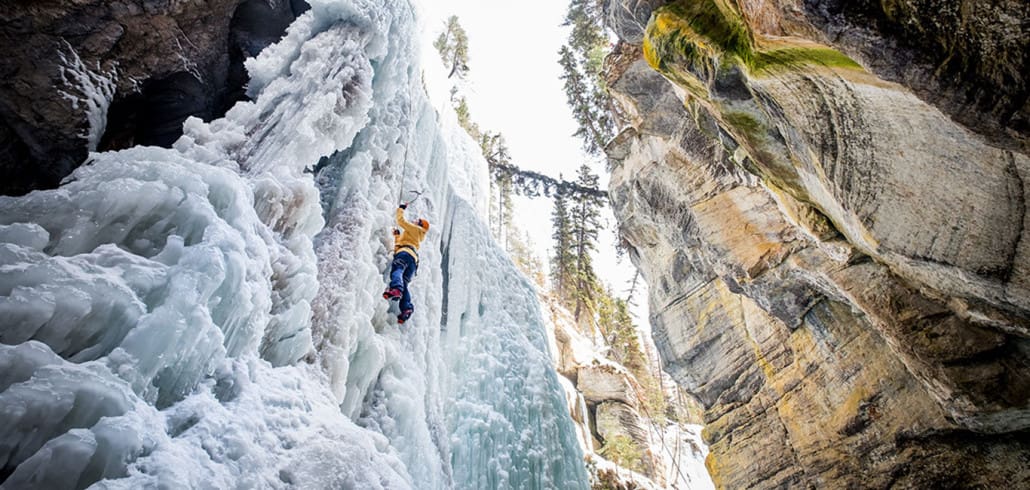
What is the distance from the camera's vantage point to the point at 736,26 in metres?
4.84

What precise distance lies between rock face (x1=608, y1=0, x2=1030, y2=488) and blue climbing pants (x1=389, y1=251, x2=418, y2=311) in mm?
4484

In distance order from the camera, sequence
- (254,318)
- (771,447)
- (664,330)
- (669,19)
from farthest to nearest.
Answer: (664,330) → (771,447) → (669,19) → (254,318)

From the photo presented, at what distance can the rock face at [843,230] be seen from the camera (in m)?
2.73

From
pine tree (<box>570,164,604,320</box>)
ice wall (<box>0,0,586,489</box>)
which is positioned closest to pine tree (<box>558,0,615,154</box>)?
pine tree (<box>570,164,604,320</box>)

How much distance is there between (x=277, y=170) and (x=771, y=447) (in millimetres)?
9585

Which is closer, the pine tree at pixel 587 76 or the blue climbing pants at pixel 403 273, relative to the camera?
the blue climbing pants at pixel 403 273

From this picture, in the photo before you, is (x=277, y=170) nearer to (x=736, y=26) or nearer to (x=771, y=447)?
(x=736, y=26)

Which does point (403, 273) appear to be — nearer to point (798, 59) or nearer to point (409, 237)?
point (409, 237)

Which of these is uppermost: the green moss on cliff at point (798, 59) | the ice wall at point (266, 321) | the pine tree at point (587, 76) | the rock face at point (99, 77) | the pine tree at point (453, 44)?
the pine tree at point (453, 44)

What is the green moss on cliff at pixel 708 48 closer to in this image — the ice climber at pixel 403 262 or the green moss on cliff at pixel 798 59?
the green moss on cliff at pixel 798 59

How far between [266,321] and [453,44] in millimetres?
19766

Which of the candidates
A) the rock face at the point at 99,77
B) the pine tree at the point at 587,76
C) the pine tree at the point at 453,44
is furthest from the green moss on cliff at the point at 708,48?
the pine tree at the point at 453,44

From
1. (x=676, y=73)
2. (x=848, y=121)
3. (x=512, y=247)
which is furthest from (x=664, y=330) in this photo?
(x=512, y=247)

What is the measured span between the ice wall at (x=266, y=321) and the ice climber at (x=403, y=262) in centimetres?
21
